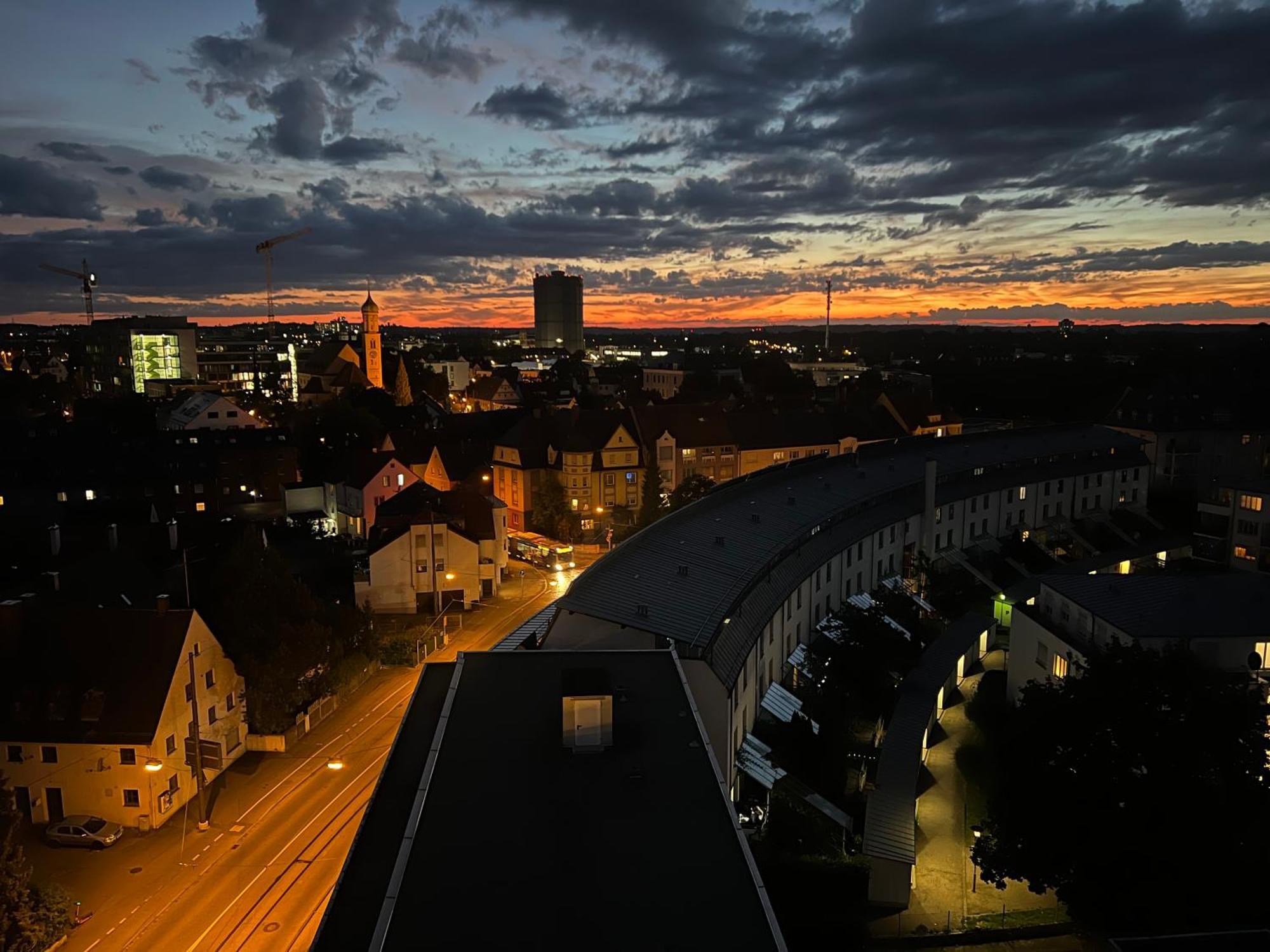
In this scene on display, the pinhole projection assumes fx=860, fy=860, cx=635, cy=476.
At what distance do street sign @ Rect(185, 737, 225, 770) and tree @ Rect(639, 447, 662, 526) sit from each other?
1341 inches

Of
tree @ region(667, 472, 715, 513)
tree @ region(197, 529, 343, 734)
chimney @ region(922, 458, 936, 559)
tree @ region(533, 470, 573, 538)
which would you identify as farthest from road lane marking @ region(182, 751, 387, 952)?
tree @ region(533, 470, 573, 538)

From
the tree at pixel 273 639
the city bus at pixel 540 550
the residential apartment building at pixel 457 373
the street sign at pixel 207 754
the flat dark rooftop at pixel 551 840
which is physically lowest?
the city bus at pixel 540 550

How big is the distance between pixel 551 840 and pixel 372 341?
460ft

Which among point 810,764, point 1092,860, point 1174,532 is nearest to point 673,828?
point 1092,860

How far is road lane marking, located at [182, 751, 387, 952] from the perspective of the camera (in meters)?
22.0

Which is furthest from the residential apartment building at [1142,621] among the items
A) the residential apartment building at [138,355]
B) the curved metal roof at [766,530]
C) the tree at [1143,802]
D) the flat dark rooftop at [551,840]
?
the residential apartment building at [138,355]

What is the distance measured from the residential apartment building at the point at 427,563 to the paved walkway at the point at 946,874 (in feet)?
90.7

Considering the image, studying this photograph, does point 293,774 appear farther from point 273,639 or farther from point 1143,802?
point 1143,802

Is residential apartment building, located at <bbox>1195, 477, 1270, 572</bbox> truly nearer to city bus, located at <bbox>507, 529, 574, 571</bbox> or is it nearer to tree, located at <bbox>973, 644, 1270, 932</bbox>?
tree, located at <bbox>973, 644, 1270, 932</bbox>

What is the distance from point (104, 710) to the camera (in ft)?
91.7

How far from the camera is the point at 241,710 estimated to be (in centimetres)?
3266

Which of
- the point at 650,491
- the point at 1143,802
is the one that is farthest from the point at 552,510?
the point at 1143,802

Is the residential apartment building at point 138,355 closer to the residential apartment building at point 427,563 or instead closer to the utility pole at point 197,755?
the residential apartment building at point 427,563

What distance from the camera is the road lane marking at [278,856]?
2203 cm
